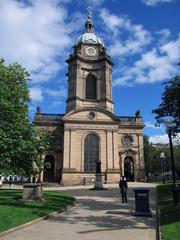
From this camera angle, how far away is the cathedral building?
149 feet

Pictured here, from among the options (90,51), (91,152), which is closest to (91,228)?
(91,152)

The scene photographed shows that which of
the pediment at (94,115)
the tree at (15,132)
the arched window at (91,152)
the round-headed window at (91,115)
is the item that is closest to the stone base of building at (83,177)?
the arched window at (91,152)

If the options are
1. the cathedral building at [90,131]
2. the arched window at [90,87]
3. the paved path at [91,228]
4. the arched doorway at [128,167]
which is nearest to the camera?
the paved path at [91,228]

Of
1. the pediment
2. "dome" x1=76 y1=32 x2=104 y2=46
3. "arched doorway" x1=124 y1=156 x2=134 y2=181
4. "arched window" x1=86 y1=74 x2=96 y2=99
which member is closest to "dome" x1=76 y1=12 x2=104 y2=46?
"dome" x1=76 y1=32 x2=104 y2=46

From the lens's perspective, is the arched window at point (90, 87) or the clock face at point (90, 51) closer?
the arched window at point (90, 87)

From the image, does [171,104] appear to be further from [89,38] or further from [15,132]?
[89,38]

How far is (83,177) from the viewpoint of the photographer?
146 ft

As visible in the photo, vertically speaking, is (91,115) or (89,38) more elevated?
(89,38)

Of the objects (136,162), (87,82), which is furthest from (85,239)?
(87,82)

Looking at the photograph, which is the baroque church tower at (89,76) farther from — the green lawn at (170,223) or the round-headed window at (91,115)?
the green lawn at (170,223)

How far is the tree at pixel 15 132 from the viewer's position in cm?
1929

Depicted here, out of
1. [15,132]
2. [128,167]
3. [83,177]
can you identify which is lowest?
[83,177]

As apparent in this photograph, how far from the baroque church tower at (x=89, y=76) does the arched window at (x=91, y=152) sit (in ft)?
18.1

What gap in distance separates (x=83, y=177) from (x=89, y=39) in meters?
25.6
